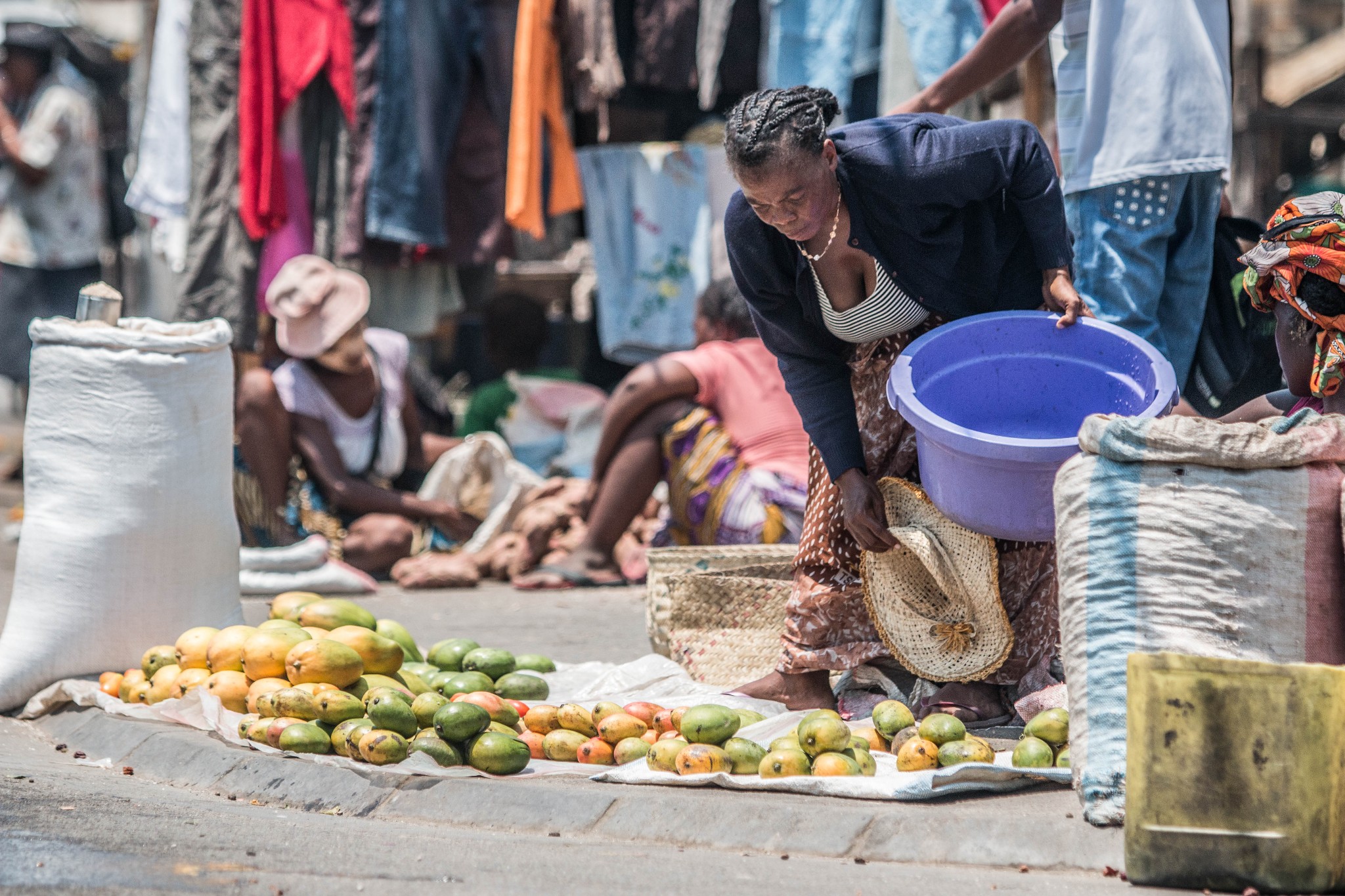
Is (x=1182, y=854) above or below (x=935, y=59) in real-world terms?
below

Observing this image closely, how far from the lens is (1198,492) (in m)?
2.47

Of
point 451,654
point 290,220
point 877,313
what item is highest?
point 290,220

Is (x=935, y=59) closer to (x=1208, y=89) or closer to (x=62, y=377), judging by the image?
(x=1208, y=89)

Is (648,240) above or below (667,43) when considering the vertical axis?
below

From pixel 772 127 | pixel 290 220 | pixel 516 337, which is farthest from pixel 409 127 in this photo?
pixel 772 127

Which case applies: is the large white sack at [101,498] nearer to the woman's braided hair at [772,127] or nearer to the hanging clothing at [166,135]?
the woman's braided hair at [772,127]

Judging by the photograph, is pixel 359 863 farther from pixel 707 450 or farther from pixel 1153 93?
pixel 707 450

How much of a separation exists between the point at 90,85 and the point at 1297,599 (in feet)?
27.6

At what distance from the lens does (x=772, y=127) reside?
121 inches

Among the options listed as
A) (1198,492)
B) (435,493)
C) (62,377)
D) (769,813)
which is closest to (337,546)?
(435,493)

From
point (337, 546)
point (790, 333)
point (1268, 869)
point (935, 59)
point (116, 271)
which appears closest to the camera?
point (1268, 869)

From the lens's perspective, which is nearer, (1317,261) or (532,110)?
(1317,261)

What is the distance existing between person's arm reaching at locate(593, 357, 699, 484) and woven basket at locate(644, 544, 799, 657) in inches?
45.9

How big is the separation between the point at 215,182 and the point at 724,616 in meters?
4.08
